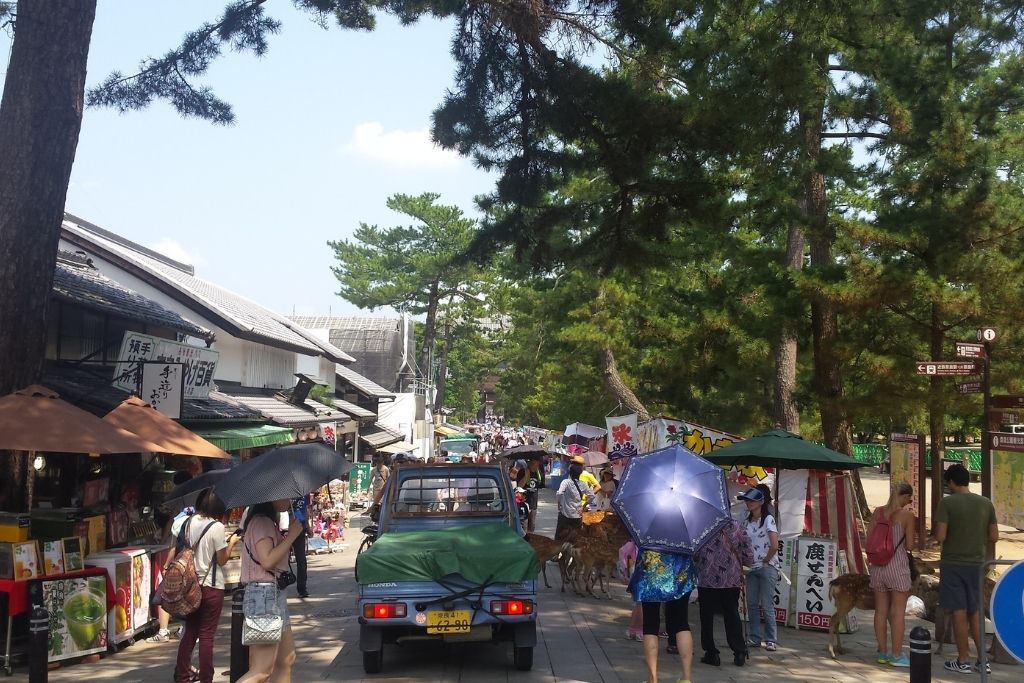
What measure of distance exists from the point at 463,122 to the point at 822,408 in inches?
332

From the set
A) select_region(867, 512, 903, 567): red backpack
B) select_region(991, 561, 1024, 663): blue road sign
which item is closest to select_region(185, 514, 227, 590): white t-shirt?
select_region(991, 561, 1024, 663): blue road sign

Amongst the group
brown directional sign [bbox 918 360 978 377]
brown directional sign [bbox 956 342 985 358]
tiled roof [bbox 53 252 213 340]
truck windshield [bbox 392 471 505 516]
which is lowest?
truck windshield [bbox 392 471 505 516]

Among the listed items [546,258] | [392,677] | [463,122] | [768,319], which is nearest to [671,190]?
[546,258]

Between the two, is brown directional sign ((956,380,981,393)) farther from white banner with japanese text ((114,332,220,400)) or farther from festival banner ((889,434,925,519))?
white banner with japanese text ((114,332,220,400))

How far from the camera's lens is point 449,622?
786cm

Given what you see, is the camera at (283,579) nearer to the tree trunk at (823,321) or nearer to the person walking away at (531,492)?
the person walking away at (531,492)

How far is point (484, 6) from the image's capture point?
40.9 ft

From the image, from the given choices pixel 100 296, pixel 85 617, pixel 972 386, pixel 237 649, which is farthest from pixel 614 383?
pixel 237 649

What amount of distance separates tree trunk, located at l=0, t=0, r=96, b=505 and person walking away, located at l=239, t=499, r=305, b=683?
16.2 ft

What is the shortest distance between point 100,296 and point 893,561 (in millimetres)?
12745

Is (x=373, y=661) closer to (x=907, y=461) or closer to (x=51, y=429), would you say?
(x=51, y=429)

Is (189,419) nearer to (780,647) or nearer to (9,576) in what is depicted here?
(9,576)

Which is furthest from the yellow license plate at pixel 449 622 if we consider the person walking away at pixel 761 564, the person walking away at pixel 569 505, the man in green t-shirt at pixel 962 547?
the person walking away at pixel 569 505

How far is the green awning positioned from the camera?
51.6 ft
